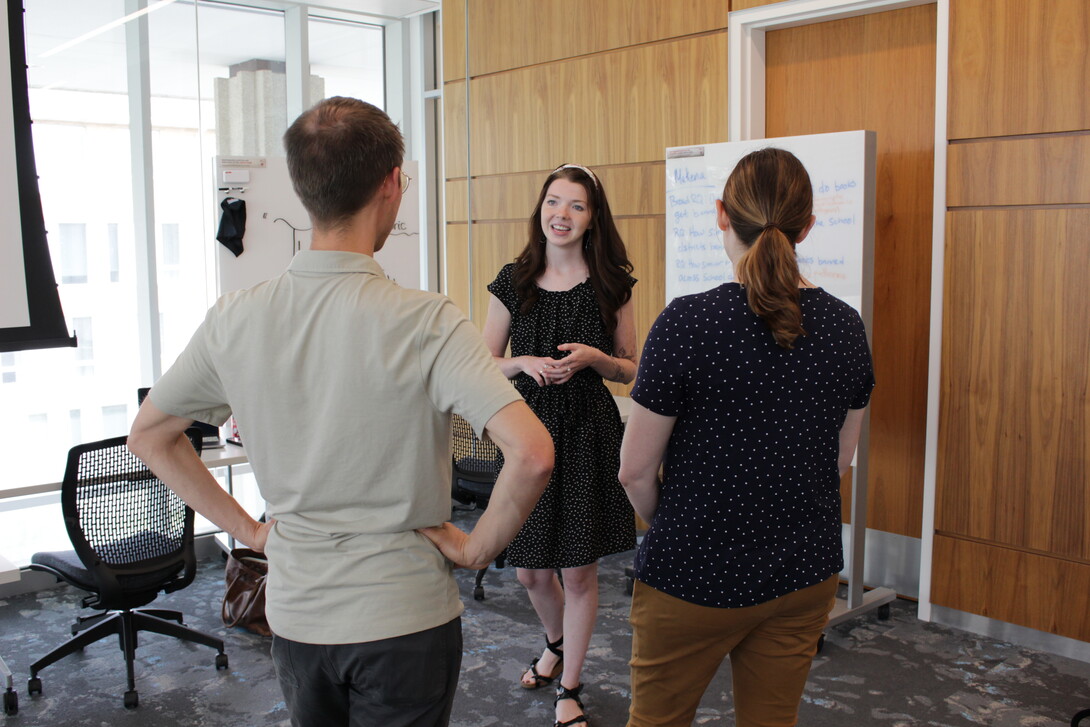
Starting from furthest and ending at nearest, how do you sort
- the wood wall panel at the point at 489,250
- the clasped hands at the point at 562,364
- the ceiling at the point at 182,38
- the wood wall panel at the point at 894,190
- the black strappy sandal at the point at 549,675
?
the wood wall panel at the point at 489,250
the ceiling at the point at 182,38
the wood wall panel at the point at 894,190
the black strappy sandal at the point at 549,675
the clasped hands at the point at 562,364

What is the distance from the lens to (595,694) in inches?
122

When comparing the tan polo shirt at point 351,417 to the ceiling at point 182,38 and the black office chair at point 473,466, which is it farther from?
the ceiling at point 182,38

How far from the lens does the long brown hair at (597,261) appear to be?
2820 millimetres

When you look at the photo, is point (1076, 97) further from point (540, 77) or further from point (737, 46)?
point (540, 77)

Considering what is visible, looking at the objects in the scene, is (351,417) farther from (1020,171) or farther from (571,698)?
(1020,171)

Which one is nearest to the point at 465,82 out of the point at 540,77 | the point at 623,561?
the point at 540,77

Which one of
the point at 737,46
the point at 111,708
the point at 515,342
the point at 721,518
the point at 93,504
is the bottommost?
the point at 111,708

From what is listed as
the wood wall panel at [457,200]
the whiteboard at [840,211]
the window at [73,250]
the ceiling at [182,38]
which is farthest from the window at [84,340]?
the whiteboard at [840,211]

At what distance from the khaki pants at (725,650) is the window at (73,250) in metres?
3.89

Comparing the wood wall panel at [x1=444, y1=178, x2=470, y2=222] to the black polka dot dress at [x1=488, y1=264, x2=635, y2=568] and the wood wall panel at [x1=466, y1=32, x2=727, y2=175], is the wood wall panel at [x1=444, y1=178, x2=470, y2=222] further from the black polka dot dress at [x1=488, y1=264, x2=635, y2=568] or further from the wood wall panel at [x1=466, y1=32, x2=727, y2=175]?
the black polka dot dress at [x1=488, y1=264, x2=635, y2=568]

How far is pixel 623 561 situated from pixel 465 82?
3.00m

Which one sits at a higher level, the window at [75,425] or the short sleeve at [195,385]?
the short sleeve at [195,385]

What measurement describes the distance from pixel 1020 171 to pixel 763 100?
1333 millimetres

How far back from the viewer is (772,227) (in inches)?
62.7
